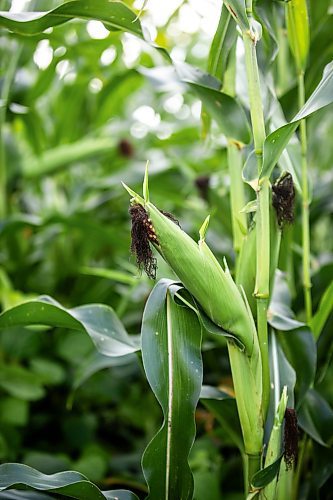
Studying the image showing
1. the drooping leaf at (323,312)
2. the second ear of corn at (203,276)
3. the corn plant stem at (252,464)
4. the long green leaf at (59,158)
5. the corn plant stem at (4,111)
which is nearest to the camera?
the second ear of corn at (203,276)

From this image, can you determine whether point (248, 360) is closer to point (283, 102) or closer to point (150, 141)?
point (283, 102)

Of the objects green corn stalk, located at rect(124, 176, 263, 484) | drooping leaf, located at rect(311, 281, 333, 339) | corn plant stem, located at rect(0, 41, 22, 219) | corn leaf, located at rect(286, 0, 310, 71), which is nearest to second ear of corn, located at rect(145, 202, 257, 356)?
green corn stalk, located at rect(124, 176, 263, 484)

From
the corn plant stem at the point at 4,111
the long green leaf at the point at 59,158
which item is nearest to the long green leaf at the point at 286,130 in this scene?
the corn plant stem at the point at 4,111

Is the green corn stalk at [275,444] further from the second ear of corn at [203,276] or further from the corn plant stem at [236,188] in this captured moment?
the corn plant stem at [236,188]

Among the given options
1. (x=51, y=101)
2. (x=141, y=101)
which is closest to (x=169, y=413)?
(x=51, y=101)

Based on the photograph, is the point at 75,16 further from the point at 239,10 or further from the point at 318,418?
the point at 318,418

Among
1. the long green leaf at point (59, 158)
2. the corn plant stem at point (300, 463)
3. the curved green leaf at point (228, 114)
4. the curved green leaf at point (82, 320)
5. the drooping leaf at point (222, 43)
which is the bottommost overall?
the corn plant stem at point (300, 463)

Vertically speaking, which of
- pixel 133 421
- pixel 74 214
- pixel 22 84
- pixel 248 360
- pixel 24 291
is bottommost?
pixel 133 421
